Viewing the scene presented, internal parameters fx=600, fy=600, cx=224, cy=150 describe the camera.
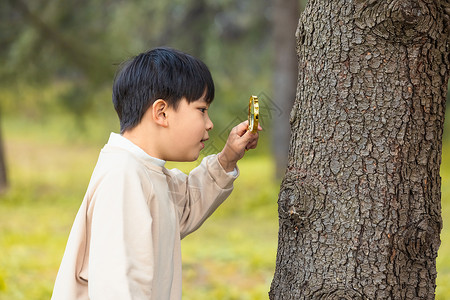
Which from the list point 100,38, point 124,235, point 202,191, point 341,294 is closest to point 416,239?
point 341,294

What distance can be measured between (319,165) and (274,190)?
23.5 ft

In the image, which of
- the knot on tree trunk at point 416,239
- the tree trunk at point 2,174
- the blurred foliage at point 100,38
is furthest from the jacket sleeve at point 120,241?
the tree trunk at point 2,174

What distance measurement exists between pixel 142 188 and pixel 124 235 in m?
0.16

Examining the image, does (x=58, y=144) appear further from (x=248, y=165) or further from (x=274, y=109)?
(x=274, y=109)

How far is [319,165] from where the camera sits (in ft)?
6.13

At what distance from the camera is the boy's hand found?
6.69 feet

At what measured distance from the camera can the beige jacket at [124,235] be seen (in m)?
1.66

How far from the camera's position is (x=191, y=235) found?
22.5 feet

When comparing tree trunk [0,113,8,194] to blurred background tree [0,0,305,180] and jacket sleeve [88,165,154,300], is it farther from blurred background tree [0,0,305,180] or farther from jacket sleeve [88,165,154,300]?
jacket sleeve [88,165,154,300]

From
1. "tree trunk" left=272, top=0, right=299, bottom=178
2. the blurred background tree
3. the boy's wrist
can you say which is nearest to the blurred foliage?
the blurred background tree

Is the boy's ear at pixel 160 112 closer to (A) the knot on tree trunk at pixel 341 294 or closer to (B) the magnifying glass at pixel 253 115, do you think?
(B) the magnifying glass at pixel 253 115

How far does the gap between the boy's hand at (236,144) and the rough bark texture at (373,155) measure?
0.79 ft

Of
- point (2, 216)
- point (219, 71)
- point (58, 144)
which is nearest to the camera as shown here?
point (2, 216)

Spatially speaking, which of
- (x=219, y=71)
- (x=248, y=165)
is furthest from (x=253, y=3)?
(x=248, y=165)
